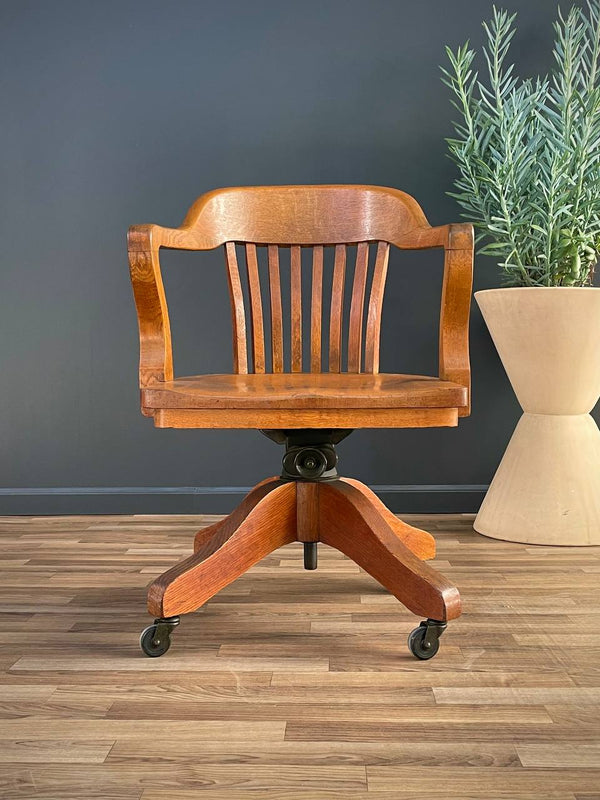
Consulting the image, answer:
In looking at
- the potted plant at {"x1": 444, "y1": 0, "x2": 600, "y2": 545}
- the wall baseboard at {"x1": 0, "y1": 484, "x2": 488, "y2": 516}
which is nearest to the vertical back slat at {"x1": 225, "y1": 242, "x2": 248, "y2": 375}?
the potted plant at {"x1": 444, "y1": 0, "x2": 600, "y2": 545}

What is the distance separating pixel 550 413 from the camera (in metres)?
2.06

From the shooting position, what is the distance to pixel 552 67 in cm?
231

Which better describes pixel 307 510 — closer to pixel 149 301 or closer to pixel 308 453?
pixel 308 453

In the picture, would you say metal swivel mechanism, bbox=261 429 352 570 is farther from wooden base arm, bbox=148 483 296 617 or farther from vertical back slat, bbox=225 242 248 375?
vertical back slat, bbox=225 242 248 375

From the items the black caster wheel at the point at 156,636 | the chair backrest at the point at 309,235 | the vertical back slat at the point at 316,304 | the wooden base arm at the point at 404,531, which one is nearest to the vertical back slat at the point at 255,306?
the chair backrest at the point at 309,235

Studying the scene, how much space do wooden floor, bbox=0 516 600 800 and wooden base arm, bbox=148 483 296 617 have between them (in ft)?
0.33

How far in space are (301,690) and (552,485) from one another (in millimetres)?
1084

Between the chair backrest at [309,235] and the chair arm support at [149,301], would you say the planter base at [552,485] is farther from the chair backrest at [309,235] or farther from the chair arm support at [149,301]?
the chair arm support at [149,301]

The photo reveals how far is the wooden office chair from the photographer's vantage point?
1223mm

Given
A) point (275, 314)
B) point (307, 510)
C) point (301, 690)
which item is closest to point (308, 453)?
point (307, 510)

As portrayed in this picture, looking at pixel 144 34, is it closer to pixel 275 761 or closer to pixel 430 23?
pixel 430 23

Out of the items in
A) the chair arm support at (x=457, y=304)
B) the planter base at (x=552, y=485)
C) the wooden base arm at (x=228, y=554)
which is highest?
the chair arm support at (x=457, y=304)

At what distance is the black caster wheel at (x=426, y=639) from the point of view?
128 cm

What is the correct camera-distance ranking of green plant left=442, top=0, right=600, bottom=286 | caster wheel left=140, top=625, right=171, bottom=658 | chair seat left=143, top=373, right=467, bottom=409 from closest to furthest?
chair seat left=143, top=373, right=467, bottom=409, caster wheel left=140, top=625, right=171, bottom=658, green plant left=442, top=0, right=600, bottom=286
